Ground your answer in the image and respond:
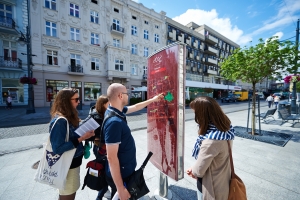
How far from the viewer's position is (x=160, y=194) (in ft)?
7.11

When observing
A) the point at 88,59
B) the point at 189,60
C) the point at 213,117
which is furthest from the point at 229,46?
the point at 213,117

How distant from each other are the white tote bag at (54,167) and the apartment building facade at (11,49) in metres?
17.8

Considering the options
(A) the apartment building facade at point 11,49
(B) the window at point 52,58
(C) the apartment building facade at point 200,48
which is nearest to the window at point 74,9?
(A) the apartment building facade at point 11,49

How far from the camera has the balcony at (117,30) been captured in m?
18.7

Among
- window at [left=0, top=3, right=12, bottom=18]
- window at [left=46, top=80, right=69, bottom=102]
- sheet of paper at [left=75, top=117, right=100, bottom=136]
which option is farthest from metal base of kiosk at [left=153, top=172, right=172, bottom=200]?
window at [left=0, top=3, right=12, bottom=18]

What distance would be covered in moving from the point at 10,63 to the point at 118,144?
63.0 feet

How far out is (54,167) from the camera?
1.53 m

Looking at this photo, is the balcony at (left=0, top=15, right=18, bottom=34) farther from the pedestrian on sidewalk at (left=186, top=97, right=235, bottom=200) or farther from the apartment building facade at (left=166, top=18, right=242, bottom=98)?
the apartment building facade at (left=166, top=18, right=242, bottom=98)

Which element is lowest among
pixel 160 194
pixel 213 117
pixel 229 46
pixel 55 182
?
pixel 160 194

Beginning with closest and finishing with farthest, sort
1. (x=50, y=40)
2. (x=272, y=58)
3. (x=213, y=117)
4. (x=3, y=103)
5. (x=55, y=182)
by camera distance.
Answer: (x=213, y=117), (x=55, y=182), (x=272, y=58), (x=3, y=103), (x=50, y=40)

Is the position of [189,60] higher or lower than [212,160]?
higher

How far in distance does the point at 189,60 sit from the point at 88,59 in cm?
2228

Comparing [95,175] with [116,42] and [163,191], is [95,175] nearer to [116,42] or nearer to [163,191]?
[163,191]

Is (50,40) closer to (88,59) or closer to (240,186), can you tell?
(88,59)
